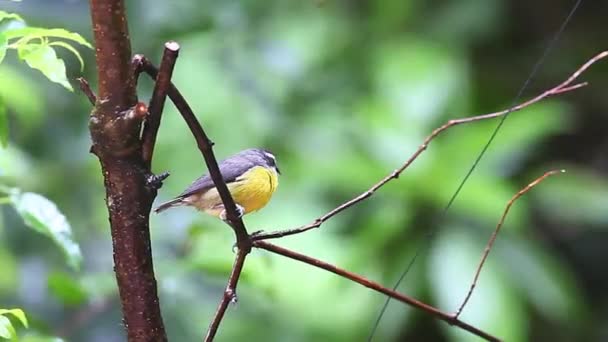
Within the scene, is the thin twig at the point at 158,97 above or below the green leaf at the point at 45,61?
below

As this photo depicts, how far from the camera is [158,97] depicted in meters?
0.55

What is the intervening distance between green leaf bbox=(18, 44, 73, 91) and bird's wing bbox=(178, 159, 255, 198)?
0.50 feet

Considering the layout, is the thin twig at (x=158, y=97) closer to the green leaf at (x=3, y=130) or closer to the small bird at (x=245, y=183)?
the small bird at (x=245, y=183)

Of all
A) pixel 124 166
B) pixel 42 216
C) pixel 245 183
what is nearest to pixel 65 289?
pixel 42 216

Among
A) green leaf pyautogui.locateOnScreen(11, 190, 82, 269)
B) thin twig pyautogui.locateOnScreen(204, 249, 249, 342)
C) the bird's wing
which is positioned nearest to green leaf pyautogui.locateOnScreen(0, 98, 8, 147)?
green leaf pyautogui.locateOnScreen(11, 190, 82, 269)

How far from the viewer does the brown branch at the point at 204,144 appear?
1.82 ft

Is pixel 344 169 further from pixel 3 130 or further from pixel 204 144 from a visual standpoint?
pixel 204 144

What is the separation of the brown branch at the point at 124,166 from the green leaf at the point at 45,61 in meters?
0.08

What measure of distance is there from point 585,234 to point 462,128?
46 centimetres

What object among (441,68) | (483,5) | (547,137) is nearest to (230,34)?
(441,68)

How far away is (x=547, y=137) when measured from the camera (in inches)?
92.2

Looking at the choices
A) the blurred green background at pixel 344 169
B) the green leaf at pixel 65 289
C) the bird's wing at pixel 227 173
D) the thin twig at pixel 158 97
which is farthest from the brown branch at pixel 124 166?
the blurred green background at pixel 344 169

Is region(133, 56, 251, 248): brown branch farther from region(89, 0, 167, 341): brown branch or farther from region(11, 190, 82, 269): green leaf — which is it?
region(11, 190, 82, 269): green leaf

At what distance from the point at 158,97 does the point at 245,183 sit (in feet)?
0.65
